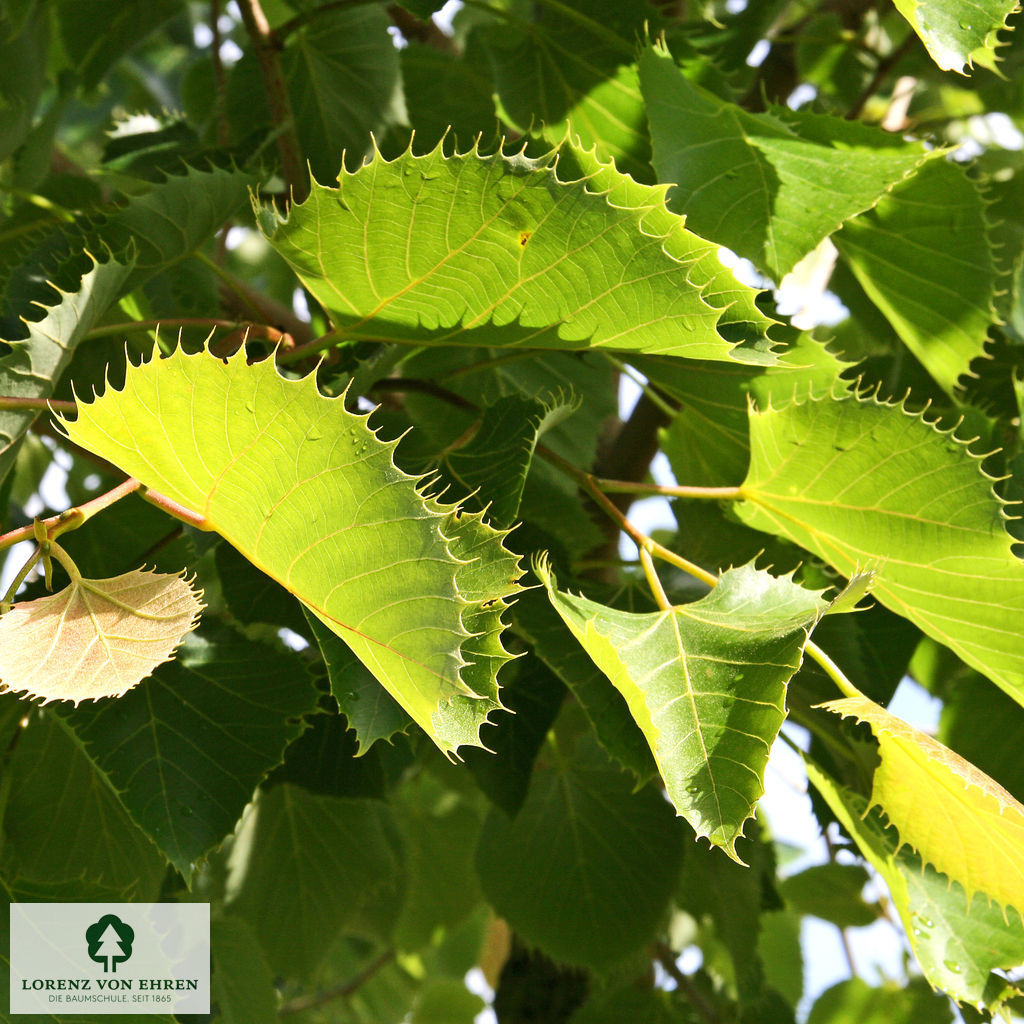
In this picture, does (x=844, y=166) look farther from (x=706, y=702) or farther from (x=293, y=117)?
(x=293, y=117)

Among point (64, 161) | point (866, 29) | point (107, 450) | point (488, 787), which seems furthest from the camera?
point (866, 29)

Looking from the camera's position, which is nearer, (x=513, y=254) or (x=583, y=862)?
(x=513, y=254)

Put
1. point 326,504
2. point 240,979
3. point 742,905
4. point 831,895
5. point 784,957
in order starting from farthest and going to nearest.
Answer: point 784,957
point 831,895
point 742,905
point 240,979
point 326,504

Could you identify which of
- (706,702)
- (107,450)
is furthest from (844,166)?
(107,450)

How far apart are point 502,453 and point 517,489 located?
4cm

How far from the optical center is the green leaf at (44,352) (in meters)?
0.47

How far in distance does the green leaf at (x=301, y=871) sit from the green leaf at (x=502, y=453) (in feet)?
1.67

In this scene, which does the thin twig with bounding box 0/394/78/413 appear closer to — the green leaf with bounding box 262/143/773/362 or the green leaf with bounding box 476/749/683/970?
the green leaf with bounding box 262/143/773/362

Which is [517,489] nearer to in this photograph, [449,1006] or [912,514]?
[912,514]

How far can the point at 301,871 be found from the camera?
970 mm

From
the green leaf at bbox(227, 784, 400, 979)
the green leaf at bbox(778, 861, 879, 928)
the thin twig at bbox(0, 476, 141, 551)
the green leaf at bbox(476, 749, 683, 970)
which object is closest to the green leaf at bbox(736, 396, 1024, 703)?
the thin twig at bbox(0, 476, 141, 551)

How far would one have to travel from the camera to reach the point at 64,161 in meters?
1.08

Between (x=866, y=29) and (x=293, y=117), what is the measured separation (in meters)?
0.77

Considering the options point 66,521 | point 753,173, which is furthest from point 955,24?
point 66,521
